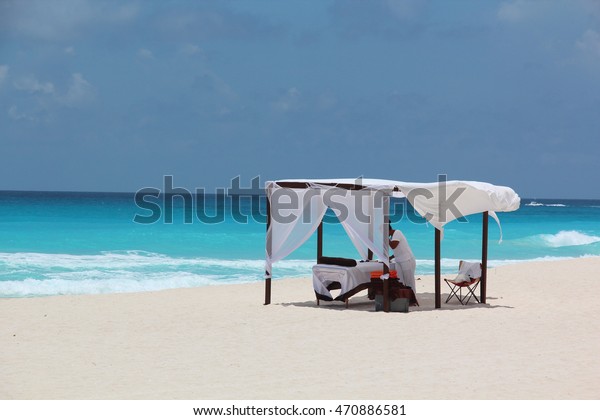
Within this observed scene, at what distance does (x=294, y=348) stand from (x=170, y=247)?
20.4 m

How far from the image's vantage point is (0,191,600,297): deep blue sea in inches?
696

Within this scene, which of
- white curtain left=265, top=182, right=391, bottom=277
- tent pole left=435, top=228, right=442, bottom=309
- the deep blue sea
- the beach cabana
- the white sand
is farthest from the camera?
the deep blue sea

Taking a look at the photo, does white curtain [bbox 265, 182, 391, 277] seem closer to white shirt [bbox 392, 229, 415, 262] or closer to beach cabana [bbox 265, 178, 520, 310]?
beach cabana [bbox 265, 178, 520, 310]

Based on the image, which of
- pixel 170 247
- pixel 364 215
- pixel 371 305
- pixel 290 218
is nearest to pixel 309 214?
pixel 290 218

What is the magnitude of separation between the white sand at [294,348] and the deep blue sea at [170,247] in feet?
16.0

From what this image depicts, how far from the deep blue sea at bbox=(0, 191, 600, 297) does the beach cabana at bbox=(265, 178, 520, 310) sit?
535 cm

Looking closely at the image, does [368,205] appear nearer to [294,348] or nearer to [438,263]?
[438,263]

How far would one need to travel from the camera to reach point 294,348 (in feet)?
27.3

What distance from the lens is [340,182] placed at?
429 inches

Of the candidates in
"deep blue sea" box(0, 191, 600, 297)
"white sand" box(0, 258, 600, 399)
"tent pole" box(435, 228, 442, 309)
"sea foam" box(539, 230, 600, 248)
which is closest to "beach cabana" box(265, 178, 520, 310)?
"tent pole" box(435, 228, 442, 309)

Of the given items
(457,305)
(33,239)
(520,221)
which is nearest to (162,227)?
(33,239)

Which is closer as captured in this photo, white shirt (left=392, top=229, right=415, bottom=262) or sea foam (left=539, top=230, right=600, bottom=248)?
white shirt (left=392, top=229, right=415, bottom=262)
